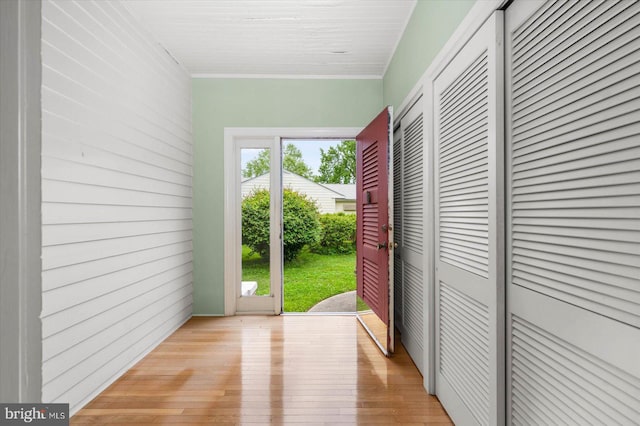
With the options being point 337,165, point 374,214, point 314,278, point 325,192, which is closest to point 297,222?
point 325,192

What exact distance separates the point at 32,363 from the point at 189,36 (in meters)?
2.94

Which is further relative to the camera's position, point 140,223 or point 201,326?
point 201,326

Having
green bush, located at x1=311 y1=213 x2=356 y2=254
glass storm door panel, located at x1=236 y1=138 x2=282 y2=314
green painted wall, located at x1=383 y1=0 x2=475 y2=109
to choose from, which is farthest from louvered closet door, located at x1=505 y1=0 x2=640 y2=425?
green bush, located at x1=311 y1=213 x2=356 y2=254

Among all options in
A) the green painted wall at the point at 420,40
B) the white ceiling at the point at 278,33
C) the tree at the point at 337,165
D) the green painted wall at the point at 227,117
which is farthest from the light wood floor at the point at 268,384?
the tree at the point at 337,165

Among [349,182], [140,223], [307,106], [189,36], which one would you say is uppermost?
[189,36]

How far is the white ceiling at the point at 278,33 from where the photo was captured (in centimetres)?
253

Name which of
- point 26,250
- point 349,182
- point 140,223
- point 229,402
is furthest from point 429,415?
point 349,182

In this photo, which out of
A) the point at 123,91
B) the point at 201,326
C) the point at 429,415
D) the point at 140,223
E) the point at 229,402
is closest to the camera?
the point at 429,415

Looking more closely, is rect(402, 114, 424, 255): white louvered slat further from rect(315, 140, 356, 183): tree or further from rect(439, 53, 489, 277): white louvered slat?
rect(315, 140, 356, 183): tree

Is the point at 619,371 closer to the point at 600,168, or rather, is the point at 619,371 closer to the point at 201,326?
the point at 600,168

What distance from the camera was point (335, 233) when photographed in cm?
628

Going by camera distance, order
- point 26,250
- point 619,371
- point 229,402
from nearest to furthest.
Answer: point 26,250 → point 619,371 → point 229,402

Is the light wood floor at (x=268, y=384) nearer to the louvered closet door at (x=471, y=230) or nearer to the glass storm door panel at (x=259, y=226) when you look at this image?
the louvered closet door at (x=471, y=230)

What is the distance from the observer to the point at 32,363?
0.69m
